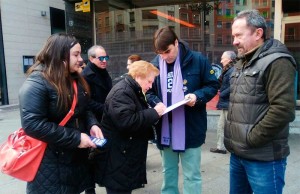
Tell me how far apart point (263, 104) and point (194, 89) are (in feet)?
2.89

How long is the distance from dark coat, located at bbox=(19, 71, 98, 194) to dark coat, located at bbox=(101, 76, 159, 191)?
0.68 feet

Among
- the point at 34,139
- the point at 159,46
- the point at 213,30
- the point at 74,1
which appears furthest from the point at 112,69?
the point at 34,139

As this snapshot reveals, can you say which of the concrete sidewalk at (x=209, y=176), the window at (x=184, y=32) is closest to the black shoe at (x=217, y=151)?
the concrete sidewalk at (x=209, y=176)

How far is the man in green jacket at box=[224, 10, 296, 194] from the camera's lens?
175cm

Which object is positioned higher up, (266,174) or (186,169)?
(266,174)

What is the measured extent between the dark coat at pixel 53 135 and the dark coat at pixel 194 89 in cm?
81

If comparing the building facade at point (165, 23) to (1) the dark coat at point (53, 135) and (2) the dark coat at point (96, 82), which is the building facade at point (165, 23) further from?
(1) the dark coat at point (53, 135)

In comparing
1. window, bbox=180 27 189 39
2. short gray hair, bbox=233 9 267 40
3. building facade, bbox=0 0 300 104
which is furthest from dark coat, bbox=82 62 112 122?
window, bbox=180 27 189 39

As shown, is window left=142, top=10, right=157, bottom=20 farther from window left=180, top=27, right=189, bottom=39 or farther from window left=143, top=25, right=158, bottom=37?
window left=180, top=27, right=189, bottom=39

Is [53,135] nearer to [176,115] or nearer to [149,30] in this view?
[176,115]

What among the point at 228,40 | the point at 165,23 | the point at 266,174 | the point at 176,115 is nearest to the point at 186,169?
the point at 176,115

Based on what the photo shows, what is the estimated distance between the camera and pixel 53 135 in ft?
6.15

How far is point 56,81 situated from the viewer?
1.95 metres

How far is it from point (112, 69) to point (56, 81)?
589 centimetres
